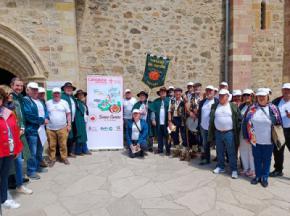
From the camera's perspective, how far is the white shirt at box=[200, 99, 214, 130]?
18.0 ft

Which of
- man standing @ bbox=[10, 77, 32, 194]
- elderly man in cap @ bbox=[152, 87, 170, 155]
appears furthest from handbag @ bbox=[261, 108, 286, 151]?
man standing @ bbox=[10, 77, 32, 194]

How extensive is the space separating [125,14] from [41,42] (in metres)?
2.73

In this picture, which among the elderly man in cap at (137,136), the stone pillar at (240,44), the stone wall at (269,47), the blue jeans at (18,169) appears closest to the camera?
the blue jeans at (18,169)

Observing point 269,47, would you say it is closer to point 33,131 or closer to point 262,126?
point 262,126

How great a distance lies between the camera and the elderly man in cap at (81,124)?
636 centimetres

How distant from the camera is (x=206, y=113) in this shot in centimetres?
552

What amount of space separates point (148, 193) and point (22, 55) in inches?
183

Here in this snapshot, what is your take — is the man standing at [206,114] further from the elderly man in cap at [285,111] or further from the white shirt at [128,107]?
the white shirt at [128,107]

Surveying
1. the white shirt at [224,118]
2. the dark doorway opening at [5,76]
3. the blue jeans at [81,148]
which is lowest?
the blue jeans at [81,148]

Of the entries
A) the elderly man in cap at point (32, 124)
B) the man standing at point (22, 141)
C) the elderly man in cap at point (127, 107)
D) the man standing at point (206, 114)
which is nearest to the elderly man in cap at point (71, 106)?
the elderly man in cap at point (32, 124)

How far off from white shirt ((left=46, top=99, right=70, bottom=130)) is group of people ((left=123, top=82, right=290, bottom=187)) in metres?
1.52

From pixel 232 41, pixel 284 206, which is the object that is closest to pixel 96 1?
pixel 232 41

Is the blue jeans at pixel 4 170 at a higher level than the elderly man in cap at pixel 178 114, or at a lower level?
lower

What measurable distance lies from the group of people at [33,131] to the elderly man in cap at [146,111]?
4.26ft
